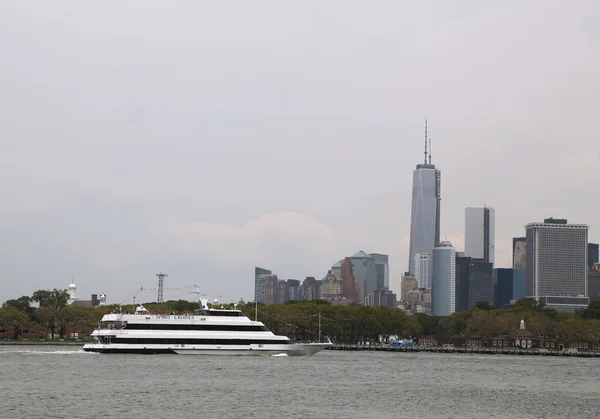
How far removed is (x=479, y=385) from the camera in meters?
101

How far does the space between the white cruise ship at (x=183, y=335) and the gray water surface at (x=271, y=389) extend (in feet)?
5.42

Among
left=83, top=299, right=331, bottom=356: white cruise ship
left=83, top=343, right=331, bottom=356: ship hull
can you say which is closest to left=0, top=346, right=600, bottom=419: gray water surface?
left=83, top=343, right=331, bottom=356: ship hull

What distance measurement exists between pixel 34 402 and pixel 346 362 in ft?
223

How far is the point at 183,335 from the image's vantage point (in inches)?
5037

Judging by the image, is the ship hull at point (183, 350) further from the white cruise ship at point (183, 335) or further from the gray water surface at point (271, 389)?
the gray water surface at point (271, 389)

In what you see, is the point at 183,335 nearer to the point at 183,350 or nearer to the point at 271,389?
the point at 183,350

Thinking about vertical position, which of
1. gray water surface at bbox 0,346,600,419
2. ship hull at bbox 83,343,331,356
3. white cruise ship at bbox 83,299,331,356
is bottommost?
gray water surface at bbox 0,346,600,419

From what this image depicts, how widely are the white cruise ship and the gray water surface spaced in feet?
5.42

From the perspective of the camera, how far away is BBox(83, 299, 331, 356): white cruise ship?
4990 inches

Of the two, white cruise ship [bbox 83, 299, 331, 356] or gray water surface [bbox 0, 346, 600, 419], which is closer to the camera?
gray water surface [bbox 0, 346, 600, 419]

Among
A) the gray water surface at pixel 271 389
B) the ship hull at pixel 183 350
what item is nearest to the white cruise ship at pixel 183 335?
the ship hull at pixel 183 350

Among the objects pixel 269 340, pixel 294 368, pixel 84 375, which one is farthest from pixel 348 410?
pixel 269 340

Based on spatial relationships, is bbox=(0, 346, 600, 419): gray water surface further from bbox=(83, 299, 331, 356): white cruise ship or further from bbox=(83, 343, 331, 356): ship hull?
bbox=(83, 299, 331, 356): white cruise ship

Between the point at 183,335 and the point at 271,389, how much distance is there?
41.0 metres
